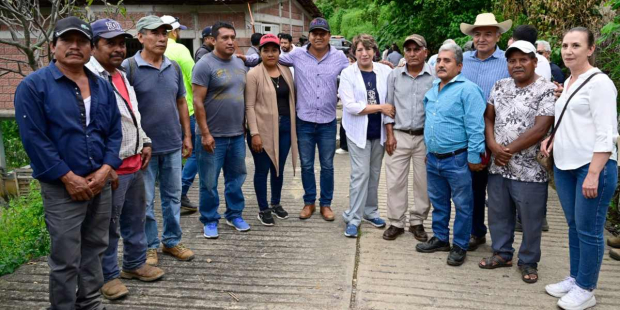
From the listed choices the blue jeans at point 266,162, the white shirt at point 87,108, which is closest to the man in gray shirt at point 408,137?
the blue jeans at point 266,162

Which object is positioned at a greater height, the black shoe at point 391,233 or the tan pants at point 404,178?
the tan pants at point 404,178

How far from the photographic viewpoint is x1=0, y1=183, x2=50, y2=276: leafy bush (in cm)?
439

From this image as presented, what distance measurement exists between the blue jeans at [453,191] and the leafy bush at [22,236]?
3.60m

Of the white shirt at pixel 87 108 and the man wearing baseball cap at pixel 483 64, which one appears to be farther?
the man wearing baseball cap at pixel 483 64

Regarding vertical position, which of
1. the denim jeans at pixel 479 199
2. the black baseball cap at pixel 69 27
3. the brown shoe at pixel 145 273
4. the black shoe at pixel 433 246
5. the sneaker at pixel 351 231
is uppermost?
the black baseball cap at pixel 69 27

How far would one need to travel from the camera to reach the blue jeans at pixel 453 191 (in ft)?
14.2

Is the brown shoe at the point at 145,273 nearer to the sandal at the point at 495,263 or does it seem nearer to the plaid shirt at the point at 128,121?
the plaid shirt at the point at 128,121

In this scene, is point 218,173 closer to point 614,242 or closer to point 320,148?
point 320,148

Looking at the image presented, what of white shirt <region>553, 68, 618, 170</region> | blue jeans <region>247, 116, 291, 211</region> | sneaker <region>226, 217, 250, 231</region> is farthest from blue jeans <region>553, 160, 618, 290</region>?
sneaker <region>226, 217, 250, 231</region>

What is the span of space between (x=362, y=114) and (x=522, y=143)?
60.4 inches

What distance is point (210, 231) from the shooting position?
502cm

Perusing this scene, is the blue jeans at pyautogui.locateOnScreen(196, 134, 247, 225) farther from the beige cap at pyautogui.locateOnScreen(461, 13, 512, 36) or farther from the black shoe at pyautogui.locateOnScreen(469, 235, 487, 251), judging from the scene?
the beige cap at pyautogui.locateOnScreen(461, 13, 512, 36)

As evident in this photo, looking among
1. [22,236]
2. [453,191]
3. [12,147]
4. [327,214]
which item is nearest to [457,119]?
[453,191]

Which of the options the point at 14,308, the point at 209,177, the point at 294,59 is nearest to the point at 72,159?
the point at 14,308
